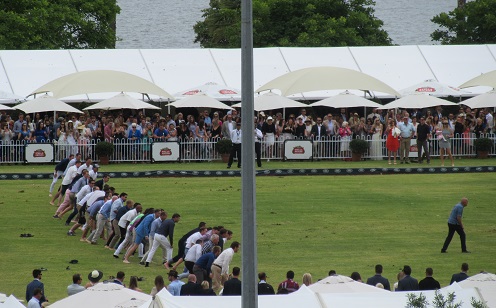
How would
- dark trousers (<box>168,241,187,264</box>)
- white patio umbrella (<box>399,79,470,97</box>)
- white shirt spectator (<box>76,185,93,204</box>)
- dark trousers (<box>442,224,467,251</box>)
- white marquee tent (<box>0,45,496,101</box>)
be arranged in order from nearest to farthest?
1. dark trousers (<box>168,241,187,264</box>)
2. dark trousers (<box>442,224,467,251</box>)
3. white shirt spectator (<box>76,185,93,204</box>)
4. white patio umbrella (<box>399,79,470,97</box>)
5. white marquee tent (<box>0,45,496,101</box>)

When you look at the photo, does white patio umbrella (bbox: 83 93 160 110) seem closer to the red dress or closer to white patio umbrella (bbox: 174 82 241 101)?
white patio umbrella (bbox: 174 82 241 101)

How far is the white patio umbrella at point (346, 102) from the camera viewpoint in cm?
3981

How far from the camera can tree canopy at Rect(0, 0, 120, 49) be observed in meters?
55.4

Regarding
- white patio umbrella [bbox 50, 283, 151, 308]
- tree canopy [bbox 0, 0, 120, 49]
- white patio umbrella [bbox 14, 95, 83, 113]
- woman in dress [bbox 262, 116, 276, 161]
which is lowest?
white patio umbrella [bbox 50, 283, 151, 308]

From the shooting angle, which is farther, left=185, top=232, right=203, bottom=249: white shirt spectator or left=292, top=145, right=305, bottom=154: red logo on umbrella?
left=292, top=145, right=305, bottom=154: red logo on umbrella

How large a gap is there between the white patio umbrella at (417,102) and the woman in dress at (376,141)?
805 mm

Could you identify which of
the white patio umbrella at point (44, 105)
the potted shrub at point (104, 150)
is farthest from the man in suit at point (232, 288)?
the white patio umbrella at point (44, 105)

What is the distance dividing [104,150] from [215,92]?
18.1 ft

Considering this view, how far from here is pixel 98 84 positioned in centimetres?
3906

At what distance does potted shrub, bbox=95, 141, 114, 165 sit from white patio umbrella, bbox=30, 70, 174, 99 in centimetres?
218

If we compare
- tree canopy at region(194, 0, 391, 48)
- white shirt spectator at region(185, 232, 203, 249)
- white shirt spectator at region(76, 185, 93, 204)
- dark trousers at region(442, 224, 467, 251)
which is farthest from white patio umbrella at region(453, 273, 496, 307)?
tree canopy at region(194, 0, 391, 48)

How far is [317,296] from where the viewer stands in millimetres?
15625

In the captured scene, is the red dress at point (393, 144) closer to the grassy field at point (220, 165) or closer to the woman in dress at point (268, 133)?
the grassy field at point (220, 165)

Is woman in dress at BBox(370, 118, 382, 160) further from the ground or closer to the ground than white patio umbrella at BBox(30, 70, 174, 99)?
closer to the ground
